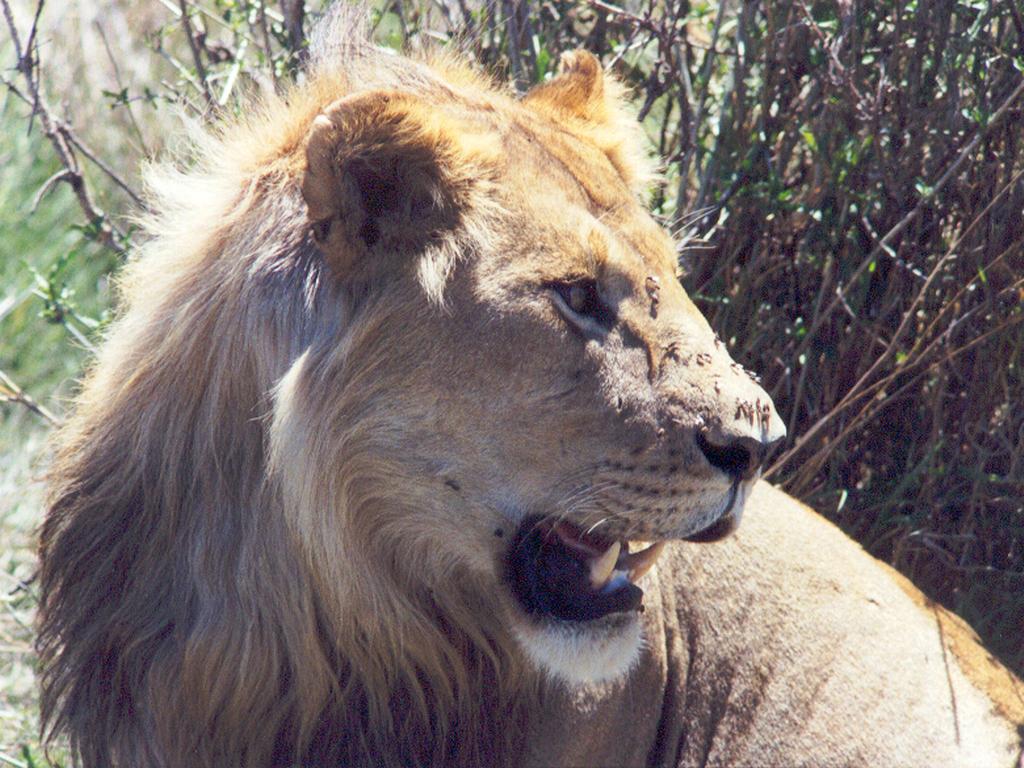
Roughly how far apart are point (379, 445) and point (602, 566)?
46cm

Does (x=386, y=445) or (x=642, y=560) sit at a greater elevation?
(x=386, y=445)

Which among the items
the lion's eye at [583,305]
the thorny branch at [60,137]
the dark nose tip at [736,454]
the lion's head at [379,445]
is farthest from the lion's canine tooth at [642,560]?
the thorny branch at [60,137]

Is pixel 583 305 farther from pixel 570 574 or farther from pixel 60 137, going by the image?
pixel 60 137


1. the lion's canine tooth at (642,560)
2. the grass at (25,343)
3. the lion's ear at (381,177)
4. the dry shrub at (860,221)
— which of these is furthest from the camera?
the grass at (25,343)

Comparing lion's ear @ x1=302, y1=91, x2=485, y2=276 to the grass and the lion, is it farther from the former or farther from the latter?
the grass

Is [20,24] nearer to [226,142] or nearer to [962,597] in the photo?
[226,142]

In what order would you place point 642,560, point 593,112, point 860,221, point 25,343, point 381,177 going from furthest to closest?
point 25,343, point 860,221, point 593,112, point 642,560, point 381,177

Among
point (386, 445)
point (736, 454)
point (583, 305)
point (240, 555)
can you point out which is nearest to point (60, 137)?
point (240, 555)

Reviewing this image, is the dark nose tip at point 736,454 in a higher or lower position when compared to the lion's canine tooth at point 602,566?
higher

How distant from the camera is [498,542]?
2395 millimetres

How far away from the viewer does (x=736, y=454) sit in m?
2.33

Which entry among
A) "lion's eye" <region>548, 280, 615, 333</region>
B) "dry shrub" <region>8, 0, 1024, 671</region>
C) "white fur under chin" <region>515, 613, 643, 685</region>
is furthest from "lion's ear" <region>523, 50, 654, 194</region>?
"white fur under chin" <region>515, 613, 643, 685</region>

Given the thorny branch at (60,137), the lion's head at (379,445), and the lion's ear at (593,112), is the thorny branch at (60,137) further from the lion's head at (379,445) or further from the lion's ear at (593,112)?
the lion's ear at (593,112)

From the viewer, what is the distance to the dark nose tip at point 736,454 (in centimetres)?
230
